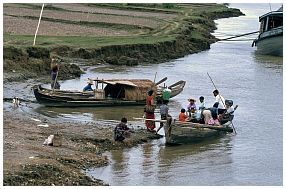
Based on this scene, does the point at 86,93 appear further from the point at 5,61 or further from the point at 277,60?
the point at 277,60

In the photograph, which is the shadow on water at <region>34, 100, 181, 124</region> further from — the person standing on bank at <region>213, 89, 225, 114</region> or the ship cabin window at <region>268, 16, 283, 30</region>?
the ship cabin window at <region>268, 16, 283, 30</region>

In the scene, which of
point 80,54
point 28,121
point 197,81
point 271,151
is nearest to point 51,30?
point 80,54

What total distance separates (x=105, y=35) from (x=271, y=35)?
9.36 metres

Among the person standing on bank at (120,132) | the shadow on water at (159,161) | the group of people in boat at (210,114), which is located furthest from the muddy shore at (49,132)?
the group of people in boat at (210,114)

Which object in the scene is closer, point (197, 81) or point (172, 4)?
point (197, 81)

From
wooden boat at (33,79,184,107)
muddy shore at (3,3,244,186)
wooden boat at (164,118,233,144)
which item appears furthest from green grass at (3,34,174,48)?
wooden boat at (164,118,233,144)

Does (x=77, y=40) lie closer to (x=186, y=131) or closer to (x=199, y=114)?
(x=199, y=114)

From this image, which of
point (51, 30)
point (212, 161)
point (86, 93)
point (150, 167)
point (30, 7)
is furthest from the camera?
point (30, 7)

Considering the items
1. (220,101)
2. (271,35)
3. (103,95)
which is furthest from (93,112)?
(271,35)

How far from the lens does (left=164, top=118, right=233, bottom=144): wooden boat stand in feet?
61.1

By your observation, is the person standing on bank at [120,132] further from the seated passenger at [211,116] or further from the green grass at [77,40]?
the green grass at [77,40]

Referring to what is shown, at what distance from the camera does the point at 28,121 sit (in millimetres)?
20344

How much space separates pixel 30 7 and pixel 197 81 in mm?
27490

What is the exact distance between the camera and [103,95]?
24109mm
